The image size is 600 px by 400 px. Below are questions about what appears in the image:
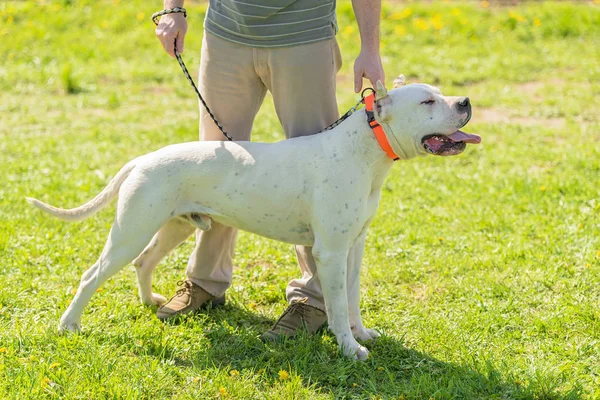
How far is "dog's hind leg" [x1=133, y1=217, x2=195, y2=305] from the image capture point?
455cm

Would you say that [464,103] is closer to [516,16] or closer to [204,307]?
[204,307]

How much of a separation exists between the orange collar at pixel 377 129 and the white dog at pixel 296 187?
24 mm

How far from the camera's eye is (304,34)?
13.6 ft

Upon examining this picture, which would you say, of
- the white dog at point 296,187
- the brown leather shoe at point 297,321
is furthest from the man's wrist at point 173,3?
the brown leather shoe at point 297,321

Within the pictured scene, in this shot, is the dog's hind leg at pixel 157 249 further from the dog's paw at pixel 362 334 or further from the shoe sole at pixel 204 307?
the dog's paw at pixel 362 334

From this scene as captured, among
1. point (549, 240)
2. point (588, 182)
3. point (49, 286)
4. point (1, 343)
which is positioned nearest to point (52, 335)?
point (1, 343)

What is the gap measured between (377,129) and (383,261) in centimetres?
179

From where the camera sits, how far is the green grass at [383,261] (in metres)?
3.89

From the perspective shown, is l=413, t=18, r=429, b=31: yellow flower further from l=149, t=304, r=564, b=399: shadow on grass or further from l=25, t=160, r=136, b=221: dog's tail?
l=25, t=160, r=136, b=221: dog's tail

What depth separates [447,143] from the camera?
3.83 metres

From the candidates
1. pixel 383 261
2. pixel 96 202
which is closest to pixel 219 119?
pixel 96 202

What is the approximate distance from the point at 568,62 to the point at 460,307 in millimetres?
7092

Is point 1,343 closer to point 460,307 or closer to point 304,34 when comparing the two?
point 304,34

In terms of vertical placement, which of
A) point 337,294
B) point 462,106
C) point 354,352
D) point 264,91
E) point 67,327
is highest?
point 462,106
